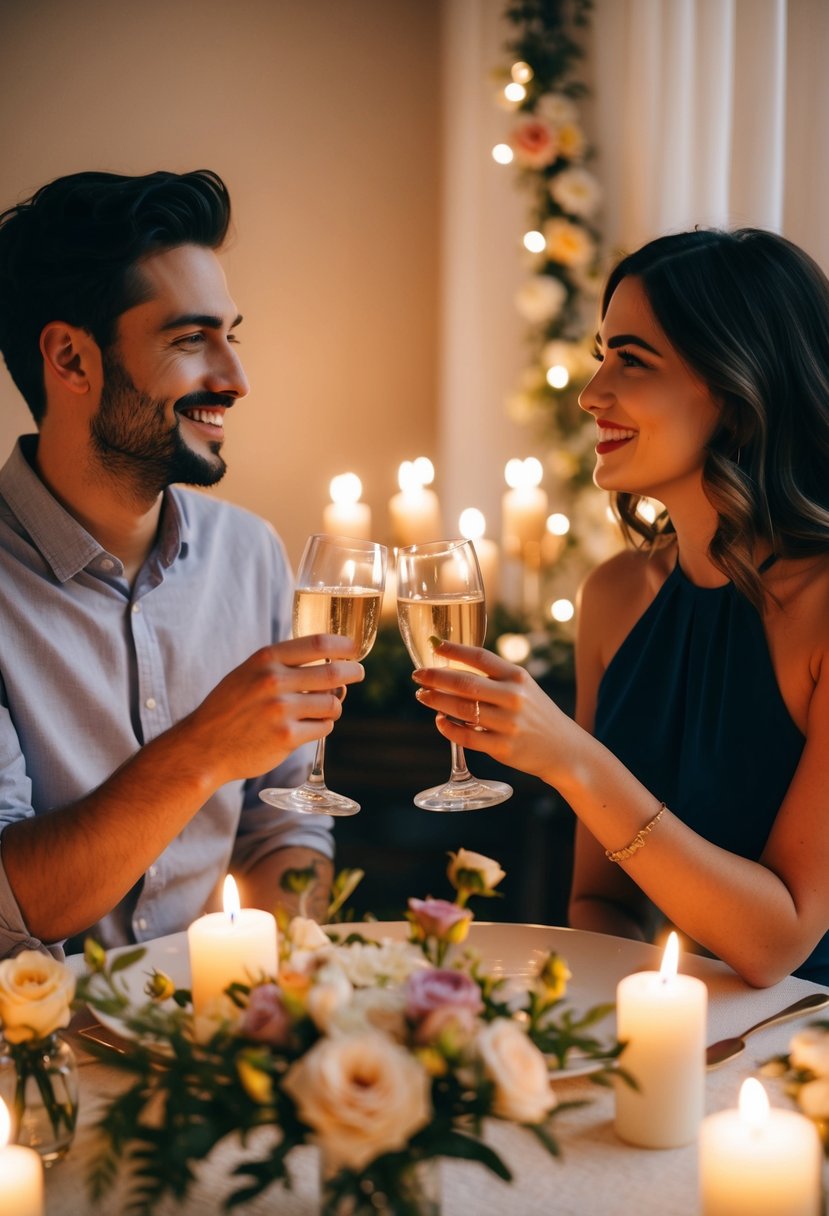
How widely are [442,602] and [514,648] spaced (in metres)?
1.65

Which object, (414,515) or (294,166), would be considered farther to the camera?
(294,166)

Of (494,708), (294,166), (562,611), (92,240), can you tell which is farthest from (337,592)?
(294,166)

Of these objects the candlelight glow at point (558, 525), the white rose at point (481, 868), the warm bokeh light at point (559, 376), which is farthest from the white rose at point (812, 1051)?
the warm bokeh light at point (559, 376)

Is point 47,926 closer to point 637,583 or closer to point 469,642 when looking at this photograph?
point 469,642

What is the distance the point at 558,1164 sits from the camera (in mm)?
966

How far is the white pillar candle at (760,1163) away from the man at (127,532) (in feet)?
3.28

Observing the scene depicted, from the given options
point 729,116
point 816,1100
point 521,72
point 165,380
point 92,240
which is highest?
point 521,72

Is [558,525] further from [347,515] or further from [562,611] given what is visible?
[347,515]

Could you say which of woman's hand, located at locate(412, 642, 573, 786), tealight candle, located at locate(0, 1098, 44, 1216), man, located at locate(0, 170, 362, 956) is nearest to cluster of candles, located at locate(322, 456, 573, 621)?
man, located at locate(0, 170, 362, 956)

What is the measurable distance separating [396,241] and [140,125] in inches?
34.0

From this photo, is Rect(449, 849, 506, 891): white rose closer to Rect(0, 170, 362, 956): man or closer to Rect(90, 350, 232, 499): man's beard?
Rect(0, 170, 362, 956): man

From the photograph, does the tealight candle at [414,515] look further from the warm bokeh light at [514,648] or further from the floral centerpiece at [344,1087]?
the floral centerpiece at [344,1087]

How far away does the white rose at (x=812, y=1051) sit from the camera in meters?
0.92

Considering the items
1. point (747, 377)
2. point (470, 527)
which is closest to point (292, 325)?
point (470, 527)
